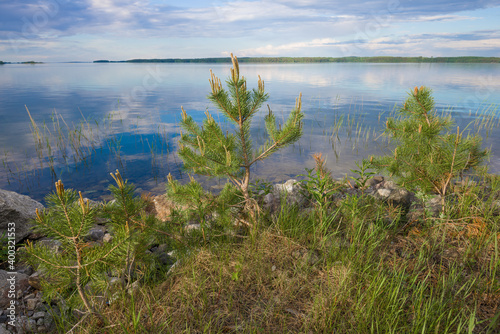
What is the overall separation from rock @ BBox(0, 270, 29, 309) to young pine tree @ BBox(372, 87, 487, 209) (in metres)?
4.96

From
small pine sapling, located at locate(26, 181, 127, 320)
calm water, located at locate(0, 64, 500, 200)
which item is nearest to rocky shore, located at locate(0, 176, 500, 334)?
small pine sapling, located at locate(26, 181, 127, 320)

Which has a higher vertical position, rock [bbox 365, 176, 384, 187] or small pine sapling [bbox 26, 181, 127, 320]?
small pine sapling [bbox 26, 181, 127, 320]

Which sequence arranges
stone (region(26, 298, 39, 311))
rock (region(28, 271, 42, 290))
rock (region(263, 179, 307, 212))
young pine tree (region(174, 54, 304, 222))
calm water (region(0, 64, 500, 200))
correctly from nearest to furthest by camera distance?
stone (region(26, 298, 39, 311)), rock (region(28, 271, 42, 290)), young pine tree (region(174, 54, 304, 222)), rock (region(263, 179, 307, 212)), calm water (region(0, 64, 500, 200))

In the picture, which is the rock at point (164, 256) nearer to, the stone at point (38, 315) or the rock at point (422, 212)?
the stone at point (38, 315)

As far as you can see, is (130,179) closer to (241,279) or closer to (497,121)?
(241,279)

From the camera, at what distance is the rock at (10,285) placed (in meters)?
3.11

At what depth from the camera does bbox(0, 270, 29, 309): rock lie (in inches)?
123

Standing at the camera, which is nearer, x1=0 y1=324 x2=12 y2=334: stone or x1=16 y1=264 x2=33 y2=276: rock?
x1=0 y1=324 x2=12 y2=334: stone

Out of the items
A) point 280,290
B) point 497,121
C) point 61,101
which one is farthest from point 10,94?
point 497,121

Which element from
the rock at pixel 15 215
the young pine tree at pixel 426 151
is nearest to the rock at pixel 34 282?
the rock at pixel 15 215

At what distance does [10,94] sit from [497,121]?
3252cm

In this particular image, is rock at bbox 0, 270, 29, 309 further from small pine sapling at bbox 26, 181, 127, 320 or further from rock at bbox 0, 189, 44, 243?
small pine sapling at bbox 26, 181, 127, 320

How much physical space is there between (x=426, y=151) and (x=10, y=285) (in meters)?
5.60

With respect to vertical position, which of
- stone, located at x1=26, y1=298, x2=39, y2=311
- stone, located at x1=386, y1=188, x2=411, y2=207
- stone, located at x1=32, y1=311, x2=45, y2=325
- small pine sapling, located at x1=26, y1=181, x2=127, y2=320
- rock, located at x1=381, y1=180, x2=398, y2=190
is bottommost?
rock, located at x1=381, y1=180, x2=398, y2=190
